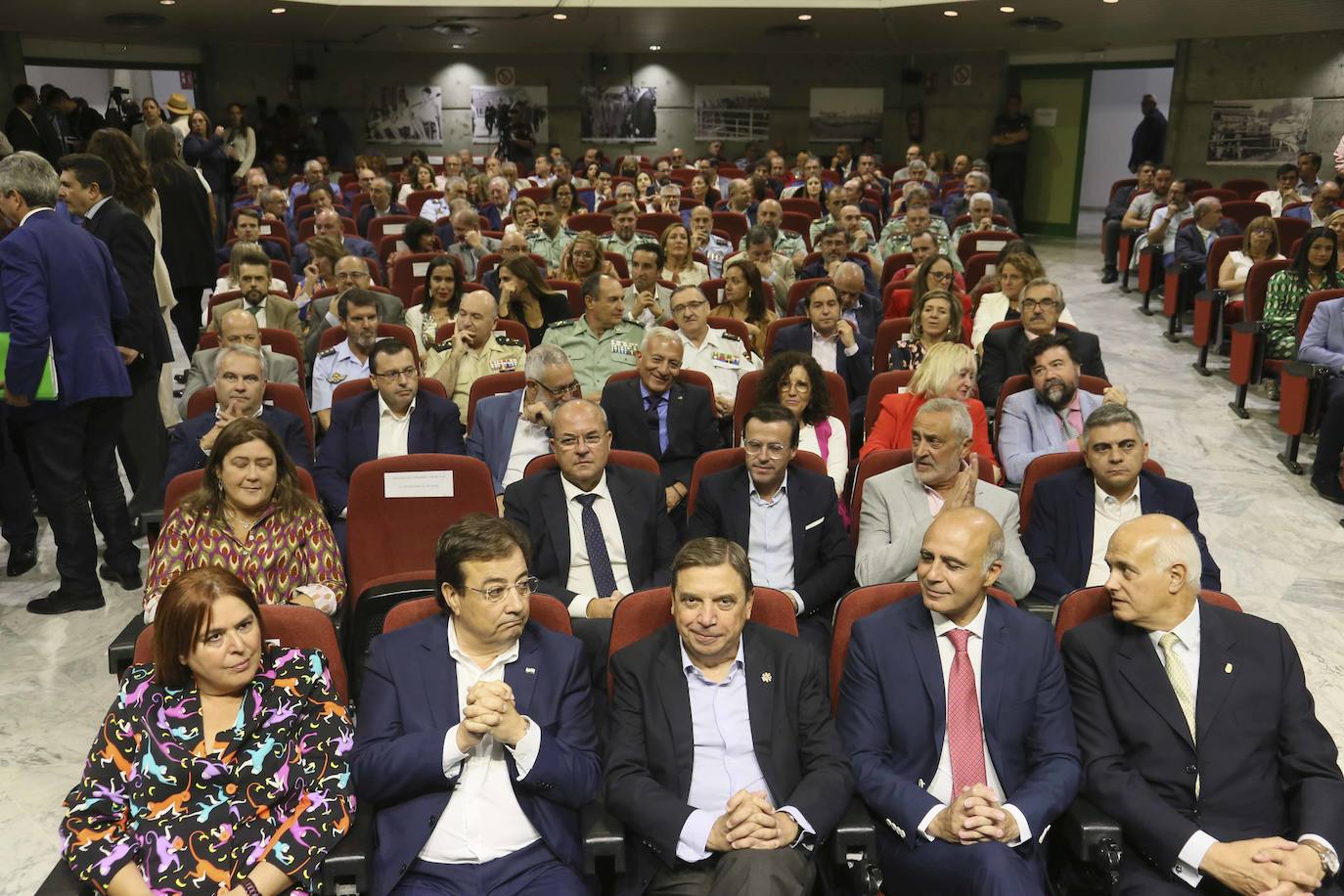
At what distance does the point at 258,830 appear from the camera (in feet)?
7.08

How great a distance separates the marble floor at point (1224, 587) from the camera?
3092mm

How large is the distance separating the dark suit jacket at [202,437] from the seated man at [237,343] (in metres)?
0.66

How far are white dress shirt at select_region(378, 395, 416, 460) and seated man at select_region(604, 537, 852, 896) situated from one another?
1.81 meters

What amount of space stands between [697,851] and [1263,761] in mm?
1191

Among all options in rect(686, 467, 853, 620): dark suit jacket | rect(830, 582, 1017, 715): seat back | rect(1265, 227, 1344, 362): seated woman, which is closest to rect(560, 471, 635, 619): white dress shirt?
rect(686, 467, 853, 620): dark suit jacket

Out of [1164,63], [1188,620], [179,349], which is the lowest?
[179,349]

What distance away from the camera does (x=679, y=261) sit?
269 inches

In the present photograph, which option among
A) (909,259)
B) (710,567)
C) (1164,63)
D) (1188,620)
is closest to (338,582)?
(710,567)

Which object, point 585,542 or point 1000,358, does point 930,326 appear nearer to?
point 1000,358

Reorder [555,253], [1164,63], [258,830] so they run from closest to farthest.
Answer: [258,830] < [555,253] < [1164,63]

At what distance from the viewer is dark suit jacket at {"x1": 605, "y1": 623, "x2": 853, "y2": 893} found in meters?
2.23

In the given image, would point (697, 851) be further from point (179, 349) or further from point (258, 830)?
point (179, 349)

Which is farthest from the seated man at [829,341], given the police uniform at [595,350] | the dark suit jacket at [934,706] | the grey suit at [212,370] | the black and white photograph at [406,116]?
the black and white photograph at [406,116]

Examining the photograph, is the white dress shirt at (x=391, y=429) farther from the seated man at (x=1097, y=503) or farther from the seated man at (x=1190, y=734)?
the seated man at (x=1190, y=734)
